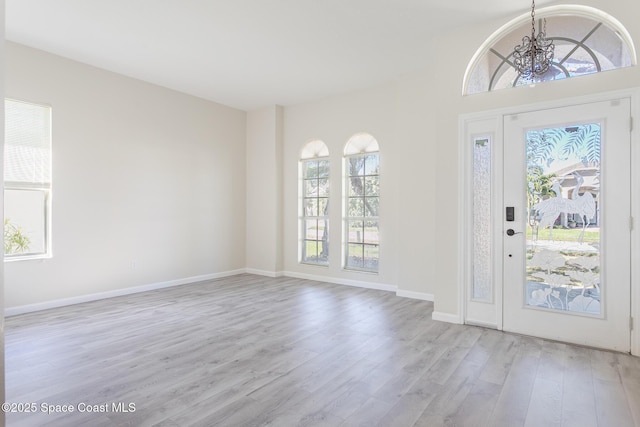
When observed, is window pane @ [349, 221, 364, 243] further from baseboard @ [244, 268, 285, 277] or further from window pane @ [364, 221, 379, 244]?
baseboard @ [244, 268, 285, 277]

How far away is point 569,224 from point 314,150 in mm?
4440

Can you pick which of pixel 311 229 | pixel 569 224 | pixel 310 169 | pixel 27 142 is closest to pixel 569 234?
pixel 569 224

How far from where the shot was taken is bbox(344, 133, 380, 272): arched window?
6.09m

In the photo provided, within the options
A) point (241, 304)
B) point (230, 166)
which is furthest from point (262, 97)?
point (241, 304)

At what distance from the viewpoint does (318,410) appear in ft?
7.50

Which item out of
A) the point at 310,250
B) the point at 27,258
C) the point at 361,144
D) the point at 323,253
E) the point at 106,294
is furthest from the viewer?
the point at 310,250

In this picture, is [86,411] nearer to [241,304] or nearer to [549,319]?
[241,304]

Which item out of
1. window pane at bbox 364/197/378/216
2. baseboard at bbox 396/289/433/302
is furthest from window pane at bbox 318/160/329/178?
baseboard at bbox 396/289/433/302

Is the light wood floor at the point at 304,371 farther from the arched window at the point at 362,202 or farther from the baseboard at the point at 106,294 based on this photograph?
the arched window at the point at 362,202

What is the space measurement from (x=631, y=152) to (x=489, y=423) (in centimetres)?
278

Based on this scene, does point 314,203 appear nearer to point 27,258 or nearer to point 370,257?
point 370,257

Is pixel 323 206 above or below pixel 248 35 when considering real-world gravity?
below

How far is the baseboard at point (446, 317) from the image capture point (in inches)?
160

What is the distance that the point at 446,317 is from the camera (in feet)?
13.6
